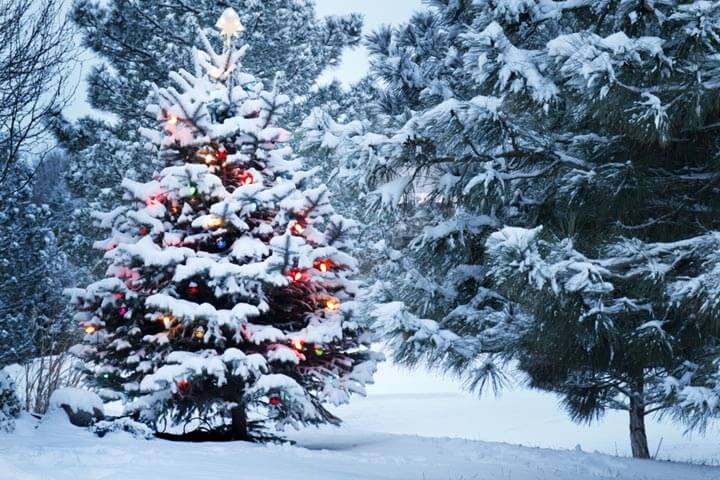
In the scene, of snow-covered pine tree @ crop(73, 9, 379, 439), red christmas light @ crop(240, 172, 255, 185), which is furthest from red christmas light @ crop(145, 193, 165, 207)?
red christmas light @ crop(240, 172, 255, 185)

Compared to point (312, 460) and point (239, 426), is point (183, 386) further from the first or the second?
point (312, 460)

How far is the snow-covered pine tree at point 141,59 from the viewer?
16.8 metres

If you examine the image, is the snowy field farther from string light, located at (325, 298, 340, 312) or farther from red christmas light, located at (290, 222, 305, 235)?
red christmas light, located at (290, 222, 305, 235)

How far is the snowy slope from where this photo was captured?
4562 mm

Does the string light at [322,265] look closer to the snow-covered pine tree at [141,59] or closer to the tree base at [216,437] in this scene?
the tree base at [216,437]

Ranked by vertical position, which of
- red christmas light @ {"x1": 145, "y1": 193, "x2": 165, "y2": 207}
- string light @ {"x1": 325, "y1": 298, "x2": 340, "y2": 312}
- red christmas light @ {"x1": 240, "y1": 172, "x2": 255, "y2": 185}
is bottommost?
string light @ {"x1": 325, "y1": 298, "x2": 340, "y2": 312}

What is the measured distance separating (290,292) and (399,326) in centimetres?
263

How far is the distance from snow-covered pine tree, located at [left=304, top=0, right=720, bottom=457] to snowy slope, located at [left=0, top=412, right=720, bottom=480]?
2.76 feet

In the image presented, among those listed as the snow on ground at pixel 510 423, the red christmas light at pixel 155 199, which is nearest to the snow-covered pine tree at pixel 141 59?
the snow on ground at pixel 510 423

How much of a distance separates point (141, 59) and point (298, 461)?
14.7 metres

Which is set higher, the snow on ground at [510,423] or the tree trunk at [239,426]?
the snow on ground at [510,423]

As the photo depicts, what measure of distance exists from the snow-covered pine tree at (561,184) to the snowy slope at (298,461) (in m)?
0.84

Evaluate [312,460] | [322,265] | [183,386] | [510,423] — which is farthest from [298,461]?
[510,423]

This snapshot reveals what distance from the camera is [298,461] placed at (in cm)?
573
